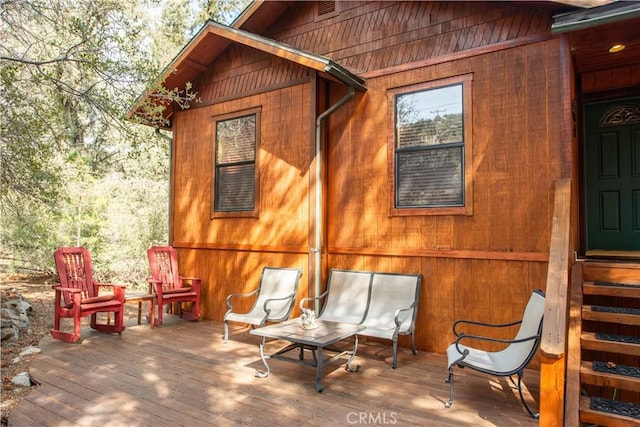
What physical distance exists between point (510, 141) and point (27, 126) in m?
5.22

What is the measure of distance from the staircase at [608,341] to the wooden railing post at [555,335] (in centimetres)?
27

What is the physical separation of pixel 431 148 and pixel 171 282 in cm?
438

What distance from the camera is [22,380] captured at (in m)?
3.61

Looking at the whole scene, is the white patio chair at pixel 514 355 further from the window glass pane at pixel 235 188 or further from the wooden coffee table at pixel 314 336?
the window glass pane at pixel 235 188

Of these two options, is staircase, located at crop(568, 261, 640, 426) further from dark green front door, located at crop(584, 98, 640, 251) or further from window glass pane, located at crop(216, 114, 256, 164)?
window glass pane, located at crop(216, 114, 256, 164)

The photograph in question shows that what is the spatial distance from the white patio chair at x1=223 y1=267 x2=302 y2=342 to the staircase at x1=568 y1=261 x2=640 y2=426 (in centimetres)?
311

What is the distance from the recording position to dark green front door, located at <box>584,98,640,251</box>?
4680 millimetres

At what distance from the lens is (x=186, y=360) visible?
13.9 ft

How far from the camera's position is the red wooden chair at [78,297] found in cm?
486

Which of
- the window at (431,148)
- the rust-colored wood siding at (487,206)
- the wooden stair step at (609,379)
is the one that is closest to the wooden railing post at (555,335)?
the wooden stair step at (609,379)

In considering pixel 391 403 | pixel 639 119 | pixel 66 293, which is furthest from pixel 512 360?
pixel 66 293

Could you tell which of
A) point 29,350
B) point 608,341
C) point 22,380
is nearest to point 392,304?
point 608,341

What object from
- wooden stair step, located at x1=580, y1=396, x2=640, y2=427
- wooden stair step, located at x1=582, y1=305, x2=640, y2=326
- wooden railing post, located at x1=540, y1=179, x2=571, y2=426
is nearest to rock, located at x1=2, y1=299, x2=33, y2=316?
wooden railing post, located at x1=540, y1=179, x2=571, y2=426

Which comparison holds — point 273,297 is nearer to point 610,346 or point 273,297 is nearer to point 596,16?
point 610,346
